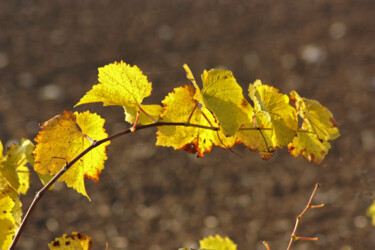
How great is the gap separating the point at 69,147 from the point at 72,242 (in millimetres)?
98

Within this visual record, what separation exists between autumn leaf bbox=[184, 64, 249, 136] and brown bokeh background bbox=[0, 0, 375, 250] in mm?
1338

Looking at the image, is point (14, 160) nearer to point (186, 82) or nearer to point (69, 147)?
point (69, 147)

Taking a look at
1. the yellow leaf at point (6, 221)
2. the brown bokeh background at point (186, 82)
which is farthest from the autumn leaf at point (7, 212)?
the brown bokeh background at point (186, 82)

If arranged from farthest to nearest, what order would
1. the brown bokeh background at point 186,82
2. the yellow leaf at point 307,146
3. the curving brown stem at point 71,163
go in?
1. the brown bokeh background at point 186,82
2. the yellow leaf at point 307,146
3. the curving brown stem at point 71,163

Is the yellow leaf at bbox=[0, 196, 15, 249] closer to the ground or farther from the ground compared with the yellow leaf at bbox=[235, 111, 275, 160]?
farther from the ground

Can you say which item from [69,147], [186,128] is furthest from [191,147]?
[69,147]

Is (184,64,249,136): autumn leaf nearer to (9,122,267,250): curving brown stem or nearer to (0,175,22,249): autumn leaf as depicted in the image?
(9,122,267,250): curving brown stem

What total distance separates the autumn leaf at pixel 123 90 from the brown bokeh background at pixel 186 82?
1.38 m

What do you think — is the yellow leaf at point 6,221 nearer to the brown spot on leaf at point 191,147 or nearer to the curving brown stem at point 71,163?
the curving brown stem at point 71,163

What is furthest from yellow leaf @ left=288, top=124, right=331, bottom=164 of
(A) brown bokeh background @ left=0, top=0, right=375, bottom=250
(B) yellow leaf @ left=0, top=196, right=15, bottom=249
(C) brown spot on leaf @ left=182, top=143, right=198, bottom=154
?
(A) brown bokeh background @ left=0, top=0, right=375, bottom=250

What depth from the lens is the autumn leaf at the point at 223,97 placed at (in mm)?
532

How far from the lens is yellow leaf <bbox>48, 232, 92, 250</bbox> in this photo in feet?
1.83

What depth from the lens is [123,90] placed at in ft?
1.78

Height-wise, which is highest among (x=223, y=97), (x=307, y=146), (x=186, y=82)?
(x=223, y=97)
